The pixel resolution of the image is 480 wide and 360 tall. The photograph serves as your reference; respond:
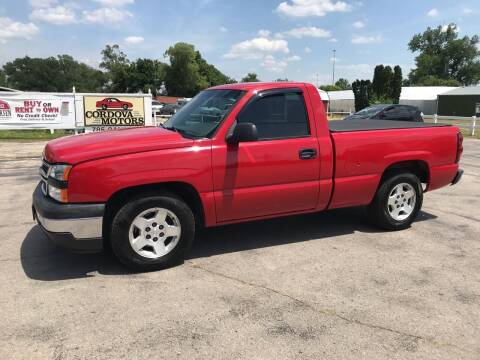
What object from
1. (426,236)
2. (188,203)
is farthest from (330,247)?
(188,203)

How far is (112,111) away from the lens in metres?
16.7

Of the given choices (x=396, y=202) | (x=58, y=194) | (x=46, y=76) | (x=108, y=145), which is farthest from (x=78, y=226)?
(x=46, y=76)

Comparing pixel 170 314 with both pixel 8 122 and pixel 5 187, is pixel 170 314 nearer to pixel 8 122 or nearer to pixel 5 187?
pixel 5 187

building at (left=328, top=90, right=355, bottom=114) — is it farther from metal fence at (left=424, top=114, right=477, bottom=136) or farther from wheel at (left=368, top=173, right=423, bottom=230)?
wheel at (left=368, top=173, right=423, bottom=230)

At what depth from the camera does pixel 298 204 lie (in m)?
4.75

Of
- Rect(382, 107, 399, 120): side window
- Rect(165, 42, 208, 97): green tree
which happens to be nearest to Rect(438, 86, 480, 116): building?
Rect(382, 107, 399, 120): side window

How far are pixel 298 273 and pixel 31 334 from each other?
2.39 metres

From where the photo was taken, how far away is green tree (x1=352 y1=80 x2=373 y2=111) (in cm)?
3556

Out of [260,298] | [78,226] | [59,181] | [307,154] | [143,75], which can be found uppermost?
[143,75]

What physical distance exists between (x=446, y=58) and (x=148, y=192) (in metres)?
108

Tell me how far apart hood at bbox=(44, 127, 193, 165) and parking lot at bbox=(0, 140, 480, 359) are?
117cm

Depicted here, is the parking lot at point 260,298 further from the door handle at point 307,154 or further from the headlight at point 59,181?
the door handle at point 307,154

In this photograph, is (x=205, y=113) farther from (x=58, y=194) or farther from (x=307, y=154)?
(x=58, y=194)

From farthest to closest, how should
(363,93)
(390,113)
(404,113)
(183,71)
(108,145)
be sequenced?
(183,71) → (363,93) → (404,113) → (390,113) → (108,145)
